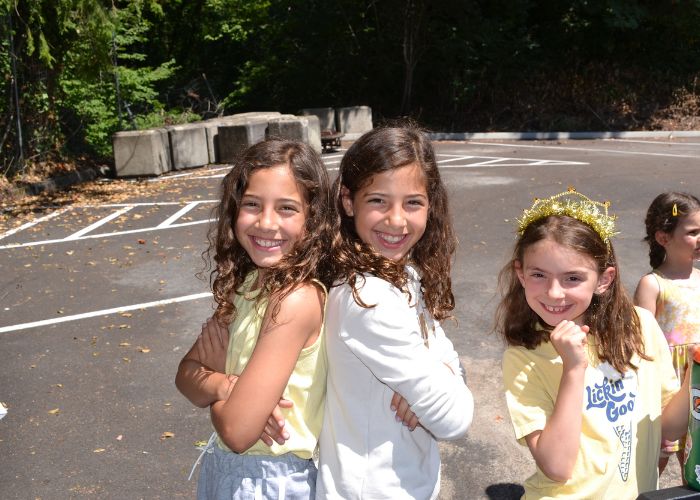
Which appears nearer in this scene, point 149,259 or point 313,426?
point 313,426

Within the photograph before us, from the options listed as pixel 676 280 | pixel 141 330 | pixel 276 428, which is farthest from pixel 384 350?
pixel 141 330

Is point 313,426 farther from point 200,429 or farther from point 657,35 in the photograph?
point 657,35

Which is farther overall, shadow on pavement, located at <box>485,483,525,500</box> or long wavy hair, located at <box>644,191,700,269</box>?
shadow on pavement, located at <box>485,483,525,500</box>

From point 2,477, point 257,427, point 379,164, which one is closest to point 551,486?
point 257,427

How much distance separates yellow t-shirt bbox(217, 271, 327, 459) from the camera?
214 centimetres

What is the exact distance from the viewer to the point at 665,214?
3.66 m

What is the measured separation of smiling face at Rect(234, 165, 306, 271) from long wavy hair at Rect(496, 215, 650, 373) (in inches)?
31.7

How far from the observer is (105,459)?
4.44 metres

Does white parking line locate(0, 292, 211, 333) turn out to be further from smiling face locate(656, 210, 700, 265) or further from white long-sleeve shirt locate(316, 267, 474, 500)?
white long-sleeve shirt locate(316, 267, 474, 500)

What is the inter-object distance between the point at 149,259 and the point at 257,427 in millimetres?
7064

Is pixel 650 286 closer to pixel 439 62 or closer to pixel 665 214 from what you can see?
pixel 665 214

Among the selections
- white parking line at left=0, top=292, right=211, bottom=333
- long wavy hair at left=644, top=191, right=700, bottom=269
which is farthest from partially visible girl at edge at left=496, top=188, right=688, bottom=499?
white parking line at left=0, top=292, right=211, bottom=333

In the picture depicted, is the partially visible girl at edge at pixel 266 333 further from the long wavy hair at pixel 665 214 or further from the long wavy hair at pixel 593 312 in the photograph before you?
the long wavy hair at pixel 665 214

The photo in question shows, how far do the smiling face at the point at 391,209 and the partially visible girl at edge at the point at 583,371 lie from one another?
0.45 metres
